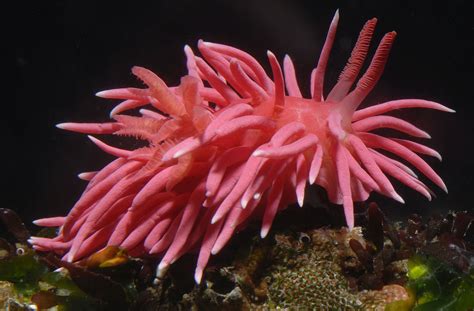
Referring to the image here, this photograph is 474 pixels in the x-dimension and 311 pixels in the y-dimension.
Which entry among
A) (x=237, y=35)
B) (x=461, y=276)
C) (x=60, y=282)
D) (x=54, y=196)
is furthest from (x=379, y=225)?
(x=54, y=196)

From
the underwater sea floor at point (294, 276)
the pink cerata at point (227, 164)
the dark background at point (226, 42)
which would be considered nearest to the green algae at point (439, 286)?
the underwater sea floor at point (294, 276)

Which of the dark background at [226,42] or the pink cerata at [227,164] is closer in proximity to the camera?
the pink cerata at [227,164]

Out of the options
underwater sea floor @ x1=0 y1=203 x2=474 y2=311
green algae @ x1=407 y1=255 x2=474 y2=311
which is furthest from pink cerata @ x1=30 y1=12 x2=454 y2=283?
green algae @ x1=407 y1=255 x2=474 y2=311

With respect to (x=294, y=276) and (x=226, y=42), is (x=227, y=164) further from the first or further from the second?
(x=226, y=42)

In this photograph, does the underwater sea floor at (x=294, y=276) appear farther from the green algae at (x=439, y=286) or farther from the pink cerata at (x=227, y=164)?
the pink cerata at (x=227, y=164)

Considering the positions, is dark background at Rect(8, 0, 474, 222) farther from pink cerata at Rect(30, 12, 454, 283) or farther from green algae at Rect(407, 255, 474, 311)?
green algae at Rect(407, 255, 474, 311)

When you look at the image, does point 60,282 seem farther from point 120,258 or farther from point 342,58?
point 342,58
